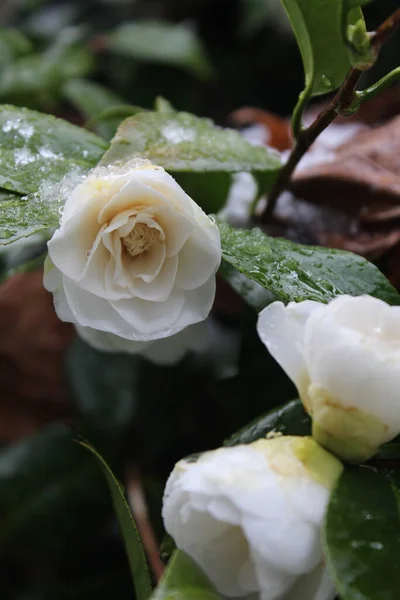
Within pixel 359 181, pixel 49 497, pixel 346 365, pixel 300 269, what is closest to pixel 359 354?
pixel 346 365

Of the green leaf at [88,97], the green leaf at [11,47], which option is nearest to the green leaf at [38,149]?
the green leaf at [88,97]

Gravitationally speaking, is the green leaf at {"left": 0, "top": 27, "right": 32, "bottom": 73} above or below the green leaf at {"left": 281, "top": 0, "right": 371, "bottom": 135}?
below

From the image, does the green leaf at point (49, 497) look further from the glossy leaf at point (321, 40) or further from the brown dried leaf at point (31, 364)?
the glossy leaf at point (321, 40)

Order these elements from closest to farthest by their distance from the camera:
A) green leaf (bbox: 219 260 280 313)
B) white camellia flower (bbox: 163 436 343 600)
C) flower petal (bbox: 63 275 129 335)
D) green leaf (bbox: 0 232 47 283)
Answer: white camellia flower (bbox: 163 436 343 600), flower petal (bbox: 63 275 129 335), green leaf (bbox: 219 260 280 313), green leaf (bbox: 0 232 47 283)

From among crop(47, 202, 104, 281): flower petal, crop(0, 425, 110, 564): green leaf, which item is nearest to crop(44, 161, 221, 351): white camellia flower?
crop(47, 202, 104, 281): flower petal

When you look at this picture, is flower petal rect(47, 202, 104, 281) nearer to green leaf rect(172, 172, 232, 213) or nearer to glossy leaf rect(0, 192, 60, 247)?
glossy leaf rect(0, 192, 60, 247)

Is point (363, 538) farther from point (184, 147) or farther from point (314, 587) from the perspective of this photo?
point (184, 147)
